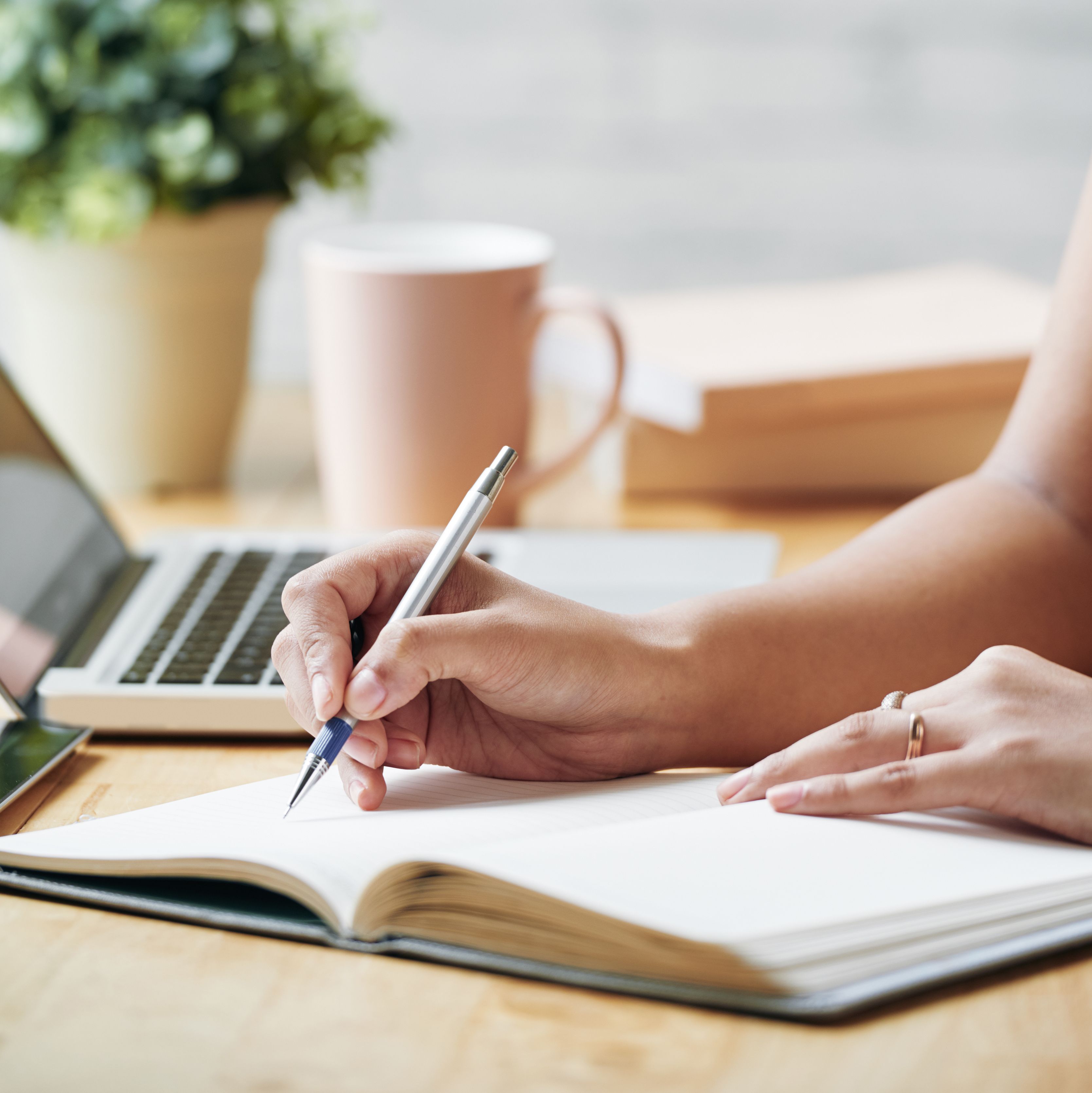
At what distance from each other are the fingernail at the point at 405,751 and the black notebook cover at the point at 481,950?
0.31ft

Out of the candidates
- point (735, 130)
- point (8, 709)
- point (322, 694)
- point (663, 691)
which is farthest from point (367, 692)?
point (735, 130)

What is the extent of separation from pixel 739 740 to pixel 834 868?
0.54 ft

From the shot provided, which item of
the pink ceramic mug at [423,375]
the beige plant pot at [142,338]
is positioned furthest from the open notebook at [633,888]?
the beige plant pot at [142,338]

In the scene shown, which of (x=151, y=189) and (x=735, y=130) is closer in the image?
(x=151, y=189)

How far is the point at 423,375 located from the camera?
91 centimetres

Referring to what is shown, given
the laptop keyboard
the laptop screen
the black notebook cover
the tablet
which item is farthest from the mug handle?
the black notebook cover

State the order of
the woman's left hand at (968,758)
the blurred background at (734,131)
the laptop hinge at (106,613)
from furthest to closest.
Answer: the blurred background at (734,131)
the laptop hinge at (106,613)
the woman's left hand at (968,758)

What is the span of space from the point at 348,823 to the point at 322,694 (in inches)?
2.0

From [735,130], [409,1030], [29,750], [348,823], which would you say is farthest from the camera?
[735,130]

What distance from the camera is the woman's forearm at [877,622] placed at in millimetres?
580

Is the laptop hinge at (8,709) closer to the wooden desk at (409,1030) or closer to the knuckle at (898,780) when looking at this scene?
the wooden desk at (409,1030)

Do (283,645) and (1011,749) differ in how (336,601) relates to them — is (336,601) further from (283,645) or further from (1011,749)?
(1011,749)

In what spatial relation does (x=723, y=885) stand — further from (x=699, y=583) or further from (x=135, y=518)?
(x=135, y=518)

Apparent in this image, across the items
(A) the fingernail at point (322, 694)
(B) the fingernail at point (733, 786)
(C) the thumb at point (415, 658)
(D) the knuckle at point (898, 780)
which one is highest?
(C) the thumb at point (415, 658)
